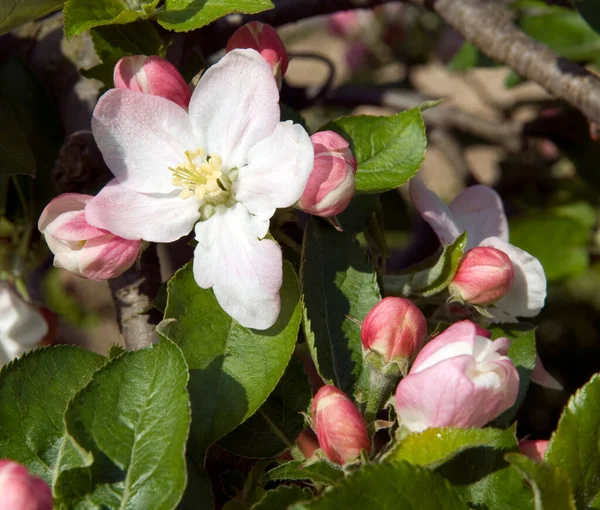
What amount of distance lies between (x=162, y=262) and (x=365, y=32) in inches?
86.1

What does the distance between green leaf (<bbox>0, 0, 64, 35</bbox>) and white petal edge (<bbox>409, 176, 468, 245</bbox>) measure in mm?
486

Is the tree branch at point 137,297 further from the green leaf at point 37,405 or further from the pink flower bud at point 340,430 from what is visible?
the pink flower bud at point 340,430

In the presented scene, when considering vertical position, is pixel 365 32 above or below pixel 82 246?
below

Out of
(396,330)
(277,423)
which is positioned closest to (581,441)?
(396,330)

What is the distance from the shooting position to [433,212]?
3.12ft

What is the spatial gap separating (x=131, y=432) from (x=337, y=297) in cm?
29

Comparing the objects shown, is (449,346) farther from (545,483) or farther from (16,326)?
(16,326)

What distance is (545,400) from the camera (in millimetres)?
2064

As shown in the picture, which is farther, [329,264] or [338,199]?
[329,264]

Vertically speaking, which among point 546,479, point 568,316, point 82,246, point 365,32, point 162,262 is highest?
point 82,246

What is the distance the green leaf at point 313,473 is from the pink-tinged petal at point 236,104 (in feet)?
1.10

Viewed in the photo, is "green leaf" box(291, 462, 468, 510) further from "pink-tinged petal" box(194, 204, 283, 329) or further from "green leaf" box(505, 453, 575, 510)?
"pink-tinged petal" box(194, 204, 283, 329)

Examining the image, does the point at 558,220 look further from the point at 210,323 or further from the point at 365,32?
the point at 365,32

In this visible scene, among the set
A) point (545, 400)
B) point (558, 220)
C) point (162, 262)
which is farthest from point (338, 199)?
point (545, 400)
